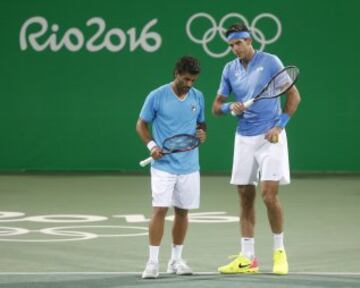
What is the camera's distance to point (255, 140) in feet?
26.3

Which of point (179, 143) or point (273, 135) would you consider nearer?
point (179, 143)

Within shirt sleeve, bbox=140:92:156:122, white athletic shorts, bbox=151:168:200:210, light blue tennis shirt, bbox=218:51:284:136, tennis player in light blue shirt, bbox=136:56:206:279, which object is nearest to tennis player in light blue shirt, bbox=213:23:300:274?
light blue tennis shirt, bbox=218:51:284:136

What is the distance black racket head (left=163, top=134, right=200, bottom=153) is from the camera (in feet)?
25.1

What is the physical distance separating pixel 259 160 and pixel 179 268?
1.01 m

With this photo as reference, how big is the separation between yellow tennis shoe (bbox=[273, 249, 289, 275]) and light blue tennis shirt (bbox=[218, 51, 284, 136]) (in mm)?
901

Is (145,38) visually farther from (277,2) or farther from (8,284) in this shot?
(8,284)

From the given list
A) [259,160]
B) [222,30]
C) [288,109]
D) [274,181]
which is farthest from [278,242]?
[222,30]

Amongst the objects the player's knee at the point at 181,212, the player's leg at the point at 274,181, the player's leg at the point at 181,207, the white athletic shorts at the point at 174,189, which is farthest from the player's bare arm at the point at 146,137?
the player's leg at the point at 274,181

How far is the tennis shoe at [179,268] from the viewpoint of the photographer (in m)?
7.74

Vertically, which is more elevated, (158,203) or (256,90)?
(256,90)

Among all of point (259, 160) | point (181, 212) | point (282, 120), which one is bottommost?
point (181, 212)

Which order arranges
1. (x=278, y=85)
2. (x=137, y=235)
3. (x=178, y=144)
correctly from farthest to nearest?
(x=137, y=235)
(x=278, y=85)
(x=178, y=144)

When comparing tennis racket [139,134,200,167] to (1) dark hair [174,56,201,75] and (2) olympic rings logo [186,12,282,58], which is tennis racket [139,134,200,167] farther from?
(2) olympic rings logo [186,12,282,58]

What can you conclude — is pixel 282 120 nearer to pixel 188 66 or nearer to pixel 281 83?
pixel 281 83
